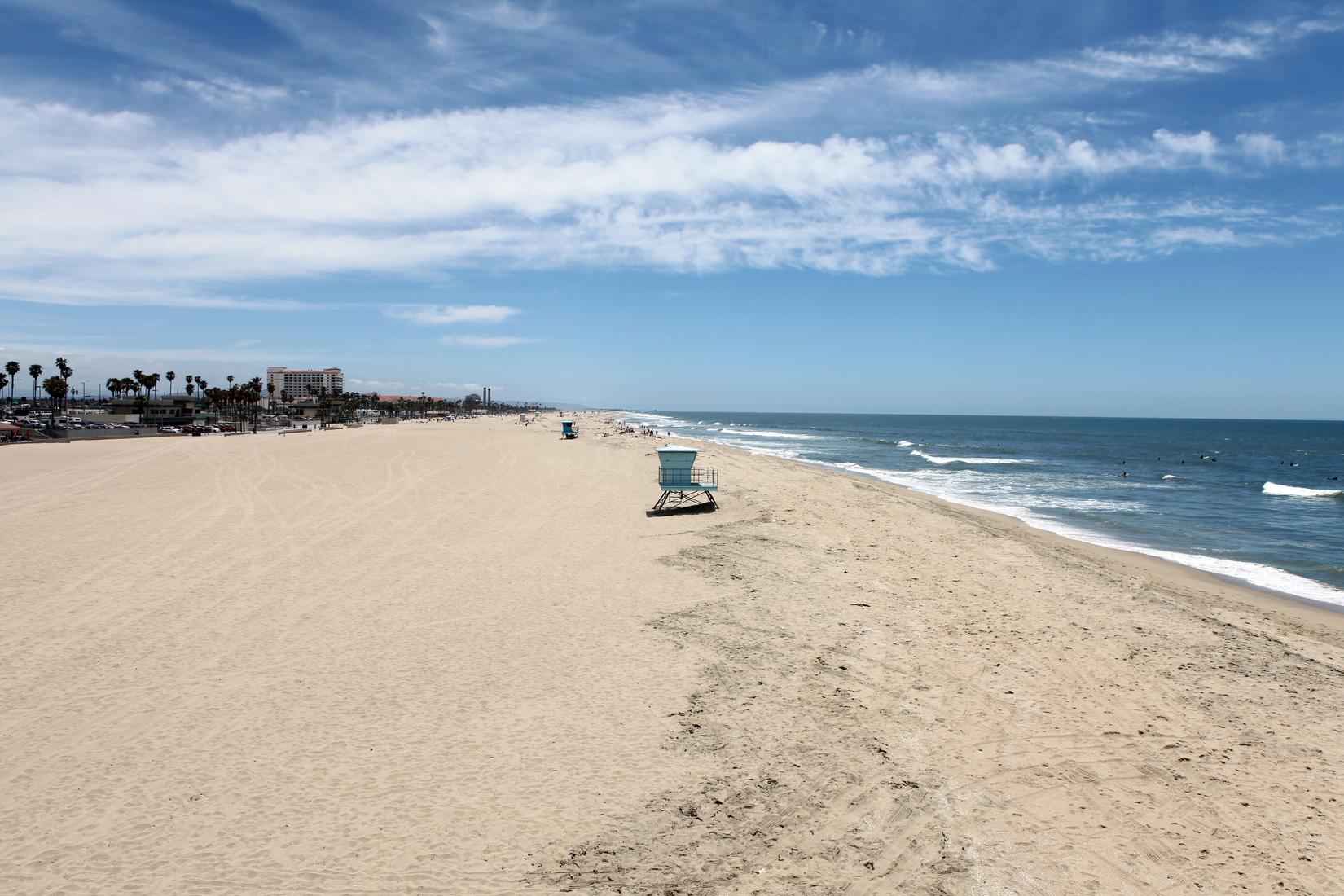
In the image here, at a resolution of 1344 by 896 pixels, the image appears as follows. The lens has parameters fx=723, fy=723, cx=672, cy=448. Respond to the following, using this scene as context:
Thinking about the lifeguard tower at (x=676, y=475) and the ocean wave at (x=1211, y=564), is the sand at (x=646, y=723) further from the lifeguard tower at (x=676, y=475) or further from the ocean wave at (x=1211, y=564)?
the lifeguard tower at (x=676, y=475)

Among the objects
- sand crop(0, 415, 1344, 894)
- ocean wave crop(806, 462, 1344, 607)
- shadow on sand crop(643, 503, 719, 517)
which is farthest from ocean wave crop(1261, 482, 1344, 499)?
shadow on sand crop(643, 503, 719, 517)

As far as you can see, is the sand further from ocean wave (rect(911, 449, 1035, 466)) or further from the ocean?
ocean wave (rect(911, 449, 1035, 466))

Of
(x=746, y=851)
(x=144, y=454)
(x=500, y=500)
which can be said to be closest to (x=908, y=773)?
(x=746, y=851)

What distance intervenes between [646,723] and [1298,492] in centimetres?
3824

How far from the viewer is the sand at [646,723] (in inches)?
174

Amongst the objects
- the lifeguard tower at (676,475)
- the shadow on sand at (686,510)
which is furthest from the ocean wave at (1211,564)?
the lifeguard tower at (676,475)

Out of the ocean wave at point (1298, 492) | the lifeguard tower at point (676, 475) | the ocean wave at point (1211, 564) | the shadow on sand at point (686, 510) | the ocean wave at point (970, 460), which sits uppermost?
the lifeguard tower at point (676, 475)

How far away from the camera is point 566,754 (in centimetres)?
562

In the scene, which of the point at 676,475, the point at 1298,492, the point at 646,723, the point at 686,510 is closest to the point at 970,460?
the point at 1298,492

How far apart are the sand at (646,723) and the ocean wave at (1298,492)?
24.6 m

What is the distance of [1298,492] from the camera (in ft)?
105

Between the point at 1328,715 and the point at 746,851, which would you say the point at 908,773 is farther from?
the point at 1328,715

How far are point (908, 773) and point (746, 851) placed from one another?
1.62 metres

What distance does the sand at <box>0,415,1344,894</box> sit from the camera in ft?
14.5
